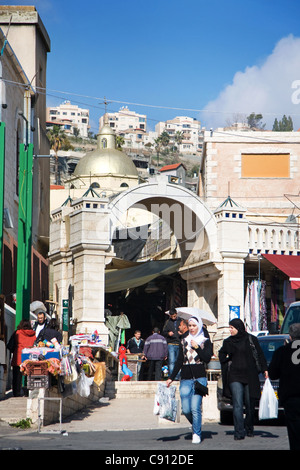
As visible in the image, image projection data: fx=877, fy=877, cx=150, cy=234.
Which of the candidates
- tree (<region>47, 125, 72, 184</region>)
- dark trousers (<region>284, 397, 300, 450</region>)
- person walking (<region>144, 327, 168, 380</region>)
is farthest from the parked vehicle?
tree (<region>47, 125, 72, 184</region>)

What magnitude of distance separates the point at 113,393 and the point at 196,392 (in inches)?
353

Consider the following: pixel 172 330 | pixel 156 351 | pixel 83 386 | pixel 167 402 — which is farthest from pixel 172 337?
pixel 167 402

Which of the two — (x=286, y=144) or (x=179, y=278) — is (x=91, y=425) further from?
(x=286, y=144)

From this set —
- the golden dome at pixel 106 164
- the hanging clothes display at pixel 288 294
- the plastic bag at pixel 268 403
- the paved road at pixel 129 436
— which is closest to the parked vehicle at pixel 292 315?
the paved road at pixel 129 436

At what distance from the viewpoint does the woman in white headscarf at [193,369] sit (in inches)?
424

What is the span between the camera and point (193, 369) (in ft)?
36.0

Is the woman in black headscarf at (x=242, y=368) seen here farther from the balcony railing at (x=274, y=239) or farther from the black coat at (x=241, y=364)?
the balcony railing at (x=274, y=239)

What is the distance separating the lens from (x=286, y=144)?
35469mm

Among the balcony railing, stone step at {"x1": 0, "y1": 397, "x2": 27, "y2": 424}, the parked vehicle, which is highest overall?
the balcony railing

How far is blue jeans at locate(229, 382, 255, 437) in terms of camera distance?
36.2 feet

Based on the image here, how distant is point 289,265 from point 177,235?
4.74 meters

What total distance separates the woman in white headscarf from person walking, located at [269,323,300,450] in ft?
6.61

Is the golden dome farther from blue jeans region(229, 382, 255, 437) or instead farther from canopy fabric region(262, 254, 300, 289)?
blue jeans region(229, 382, 255, 437)
